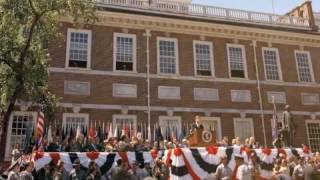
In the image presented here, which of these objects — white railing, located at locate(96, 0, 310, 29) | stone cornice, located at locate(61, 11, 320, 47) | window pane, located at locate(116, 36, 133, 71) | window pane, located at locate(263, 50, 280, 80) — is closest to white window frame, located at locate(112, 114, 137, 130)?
window pane, located at locate(116, 36, 133, 71)

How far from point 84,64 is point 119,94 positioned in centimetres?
258

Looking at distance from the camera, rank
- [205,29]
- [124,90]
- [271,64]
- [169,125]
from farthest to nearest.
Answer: [271,64] → [205,29] → [169,125] → [124,90]

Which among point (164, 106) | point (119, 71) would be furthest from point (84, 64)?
point (164, 106)

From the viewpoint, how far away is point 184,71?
75.7 ft

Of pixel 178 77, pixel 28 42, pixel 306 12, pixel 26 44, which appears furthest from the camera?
pixel 306 12

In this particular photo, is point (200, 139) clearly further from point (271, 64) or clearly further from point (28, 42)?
point (271, 64)

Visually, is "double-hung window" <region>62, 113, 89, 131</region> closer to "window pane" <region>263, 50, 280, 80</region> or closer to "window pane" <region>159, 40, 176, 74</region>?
"window pane" <region>159, 40, 176, 74</region>

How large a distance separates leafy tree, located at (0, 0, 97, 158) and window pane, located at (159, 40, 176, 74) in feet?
24.2

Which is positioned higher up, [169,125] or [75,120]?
[75,120]

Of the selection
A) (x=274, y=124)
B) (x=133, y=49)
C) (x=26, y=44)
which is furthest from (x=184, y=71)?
(x=26, y=44)

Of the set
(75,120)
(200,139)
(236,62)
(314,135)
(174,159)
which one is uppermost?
(236,62)

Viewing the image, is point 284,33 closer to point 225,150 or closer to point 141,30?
point 141,30

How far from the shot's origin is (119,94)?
69.6 ft

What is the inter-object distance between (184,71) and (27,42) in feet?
34.2
